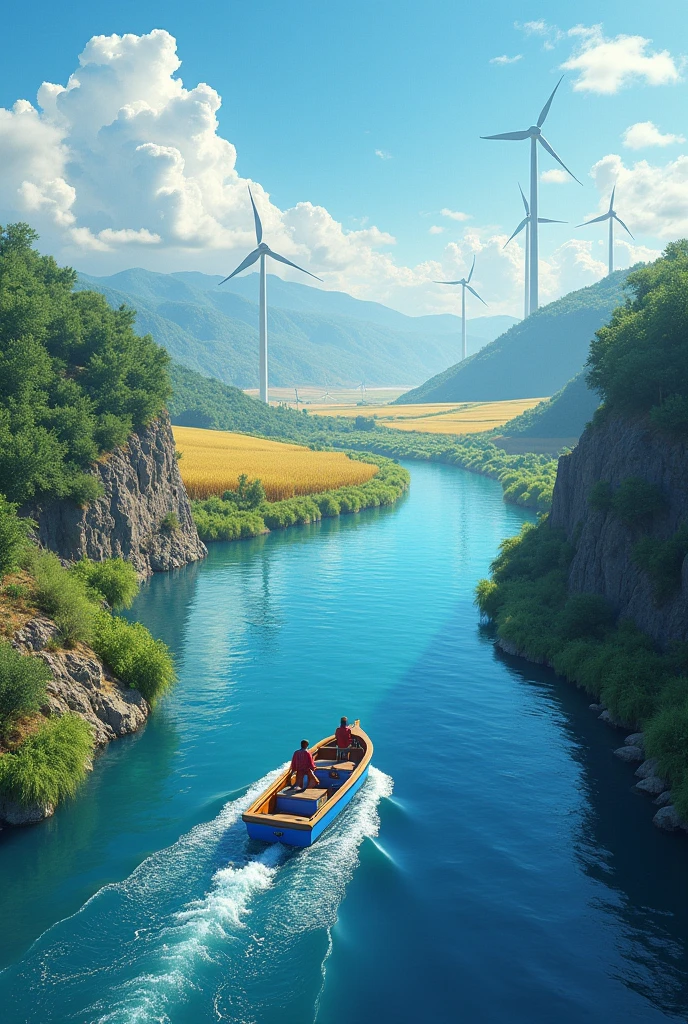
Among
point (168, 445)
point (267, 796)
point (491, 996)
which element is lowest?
point (491, 996)

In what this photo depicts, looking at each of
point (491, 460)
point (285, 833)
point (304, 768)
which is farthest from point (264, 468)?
point (285, 833)

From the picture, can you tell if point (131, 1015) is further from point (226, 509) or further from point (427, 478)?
point (427, 478)

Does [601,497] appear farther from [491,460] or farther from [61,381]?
[491,460]

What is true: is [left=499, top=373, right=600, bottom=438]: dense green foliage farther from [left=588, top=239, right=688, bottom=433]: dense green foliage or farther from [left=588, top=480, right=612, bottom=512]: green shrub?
[left=588, top=480, right=612, bottom=512]: green shrub

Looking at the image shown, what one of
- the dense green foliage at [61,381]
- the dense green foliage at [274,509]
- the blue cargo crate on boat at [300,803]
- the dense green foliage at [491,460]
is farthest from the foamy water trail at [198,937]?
the dense green foliage at [491,460]

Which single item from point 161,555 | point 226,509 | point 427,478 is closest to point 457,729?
point 161,555
